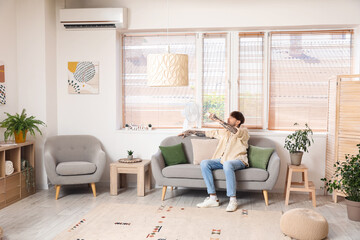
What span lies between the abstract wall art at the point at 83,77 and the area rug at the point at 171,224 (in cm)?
193

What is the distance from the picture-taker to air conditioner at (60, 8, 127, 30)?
17.7ft

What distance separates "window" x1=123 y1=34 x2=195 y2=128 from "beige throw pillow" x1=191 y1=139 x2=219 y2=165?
0.73 meters

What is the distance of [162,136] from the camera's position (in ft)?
18.4

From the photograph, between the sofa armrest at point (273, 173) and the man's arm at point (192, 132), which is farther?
the man's arm at point (192, 132)

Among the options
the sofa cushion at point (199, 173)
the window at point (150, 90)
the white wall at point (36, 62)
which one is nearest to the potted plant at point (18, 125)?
the white wall at point (36, 62)

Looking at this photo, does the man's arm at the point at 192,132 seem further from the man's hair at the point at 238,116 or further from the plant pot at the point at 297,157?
the plant pot at the point at 297,157

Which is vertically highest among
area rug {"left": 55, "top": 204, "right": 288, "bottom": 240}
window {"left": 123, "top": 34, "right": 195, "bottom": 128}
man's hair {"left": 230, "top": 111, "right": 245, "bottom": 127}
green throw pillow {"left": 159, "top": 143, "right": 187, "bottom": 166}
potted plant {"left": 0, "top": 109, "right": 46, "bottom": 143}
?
window {"left": 123, "top": 34, "right": 195, "bottom": 128}

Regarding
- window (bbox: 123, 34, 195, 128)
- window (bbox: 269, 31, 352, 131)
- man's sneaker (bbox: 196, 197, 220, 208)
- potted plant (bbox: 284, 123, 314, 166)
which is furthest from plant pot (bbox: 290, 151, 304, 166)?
window (bbox: 123, 34, 195, 128)

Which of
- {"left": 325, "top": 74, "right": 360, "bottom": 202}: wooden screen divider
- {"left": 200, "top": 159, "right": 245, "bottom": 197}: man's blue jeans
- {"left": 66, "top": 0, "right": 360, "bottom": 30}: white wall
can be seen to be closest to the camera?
{"left": 200, "top": 159, "right": 245, "bottom": 197}: man's blue jeans

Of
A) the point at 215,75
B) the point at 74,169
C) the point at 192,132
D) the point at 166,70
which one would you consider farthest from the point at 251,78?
the point at 74,169

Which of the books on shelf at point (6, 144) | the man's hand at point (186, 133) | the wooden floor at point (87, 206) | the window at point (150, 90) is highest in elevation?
the window at point (150, 90)

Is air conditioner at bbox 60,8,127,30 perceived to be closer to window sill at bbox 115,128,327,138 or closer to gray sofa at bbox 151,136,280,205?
window sill at bbox 115,128,327,138

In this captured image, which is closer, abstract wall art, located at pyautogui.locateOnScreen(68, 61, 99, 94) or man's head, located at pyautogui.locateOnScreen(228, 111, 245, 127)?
man's head, located at pyautogui.locateOnScreen(228, 111, 245, 127)

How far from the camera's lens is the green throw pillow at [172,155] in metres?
5.05
